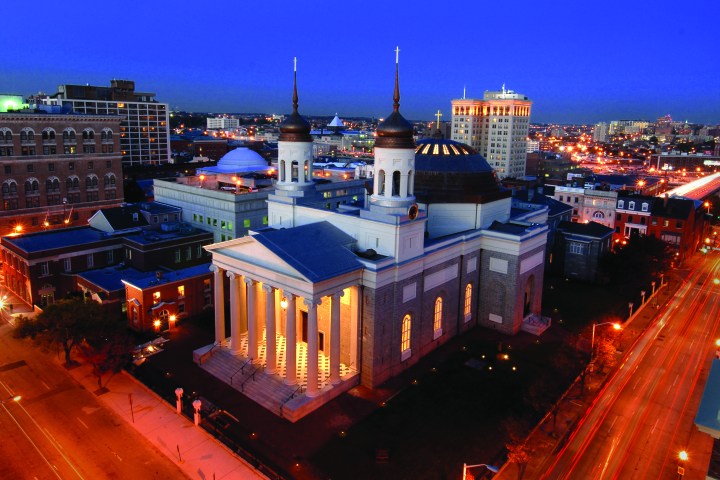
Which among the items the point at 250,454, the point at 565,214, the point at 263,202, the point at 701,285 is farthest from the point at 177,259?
the point at 701,285

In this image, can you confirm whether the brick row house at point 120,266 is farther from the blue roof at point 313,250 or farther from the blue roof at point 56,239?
the blue roof at point 313,250

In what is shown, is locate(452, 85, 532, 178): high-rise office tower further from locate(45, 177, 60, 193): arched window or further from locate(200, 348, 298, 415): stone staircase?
locate(200, 348, 298, 415): stone staircase

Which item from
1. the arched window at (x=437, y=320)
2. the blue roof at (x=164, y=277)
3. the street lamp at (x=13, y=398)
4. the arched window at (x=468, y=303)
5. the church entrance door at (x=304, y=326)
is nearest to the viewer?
the street lamp at (x=13, y=398)

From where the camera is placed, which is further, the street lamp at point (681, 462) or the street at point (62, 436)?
the street at point (62, 436)

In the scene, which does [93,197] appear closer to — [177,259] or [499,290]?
[177,259]

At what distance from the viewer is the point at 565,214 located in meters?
84.7

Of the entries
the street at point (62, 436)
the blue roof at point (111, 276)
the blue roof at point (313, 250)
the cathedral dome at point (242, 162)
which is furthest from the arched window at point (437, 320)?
the cathedral dome at point (242, 162)

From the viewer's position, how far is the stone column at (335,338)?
3941 cm

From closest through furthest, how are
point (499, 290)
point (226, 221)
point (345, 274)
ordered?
point (345, 274) → point (499, 290) → point (226, 221)

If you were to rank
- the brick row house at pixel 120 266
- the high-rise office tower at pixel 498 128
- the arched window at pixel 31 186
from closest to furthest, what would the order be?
the brick row house at pixel 120 266 → the arched window at pixel 31 186 → the high-rise office tower at pixel 498 128

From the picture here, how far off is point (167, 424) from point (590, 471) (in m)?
29.0

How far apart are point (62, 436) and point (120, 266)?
2881 cm

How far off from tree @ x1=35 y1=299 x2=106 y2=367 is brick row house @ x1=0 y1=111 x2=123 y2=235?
41.5 meters

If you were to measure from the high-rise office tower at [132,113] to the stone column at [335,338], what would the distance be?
146 meters
